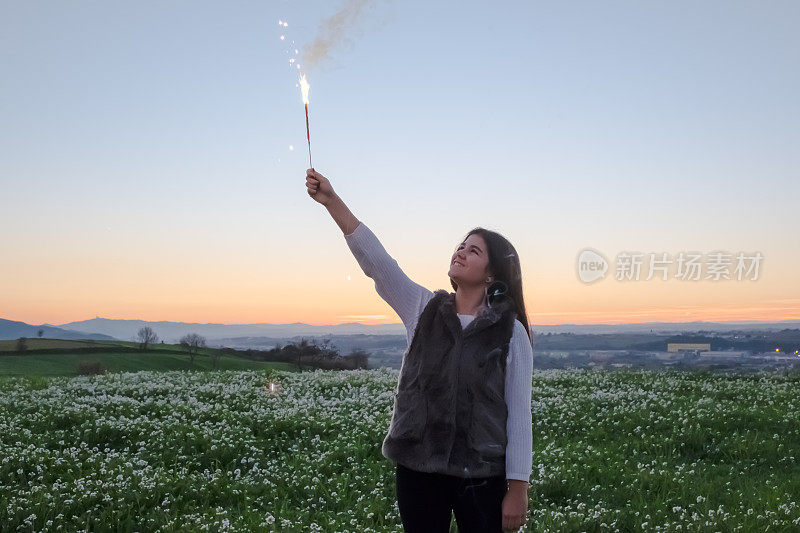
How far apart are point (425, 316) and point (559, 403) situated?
12846 mm

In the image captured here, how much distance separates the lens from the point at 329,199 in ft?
14.9

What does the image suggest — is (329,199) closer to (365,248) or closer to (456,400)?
(365,248)

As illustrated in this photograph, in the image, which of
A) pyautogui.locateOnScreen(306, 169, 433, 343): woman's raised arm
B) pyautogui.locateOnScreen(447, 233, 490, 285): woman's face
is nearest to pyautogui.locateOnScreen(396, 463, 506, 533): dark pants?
pyautogui.locateOnScreen(306, 169, 433, 343): woman's raised arm

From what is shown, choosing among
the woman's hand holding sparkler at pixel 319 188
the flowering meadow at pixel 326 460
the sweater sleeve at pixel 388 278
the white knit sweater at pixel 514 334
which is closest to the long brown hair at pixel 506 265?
the white knit sweater at pixel 514 334

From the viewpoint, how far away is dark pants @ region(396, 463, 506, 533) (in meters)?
4.40

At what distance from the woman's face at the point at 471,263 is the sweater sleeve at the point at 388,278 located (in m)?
0.27

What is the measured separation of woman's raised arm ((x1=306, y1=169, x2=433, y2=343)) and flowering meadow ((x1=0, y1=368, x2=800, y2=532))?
15.1ft

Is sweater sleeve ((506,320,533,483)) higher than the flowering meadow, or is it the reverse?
sweater sleeve ((506,320,533,483))

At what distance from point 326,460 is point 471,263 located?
24.4 feet

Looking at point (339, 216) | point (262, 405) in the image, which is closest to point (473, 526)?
point (339, 216)

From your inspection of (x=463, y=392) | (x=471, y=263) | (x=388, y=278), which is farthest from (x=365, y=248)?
(x=463, y=392)

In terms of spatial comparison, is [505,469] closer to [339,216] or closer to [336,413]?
[339,216]

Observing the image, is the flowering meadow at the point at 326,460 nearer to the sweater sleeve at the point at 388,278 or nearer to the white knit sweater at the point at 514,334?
the white knit sweater at the point at 514,334

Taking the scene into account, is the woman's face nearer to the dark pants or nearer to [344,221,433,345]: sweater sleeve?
[344,221,433,345]: sweater sleeve
